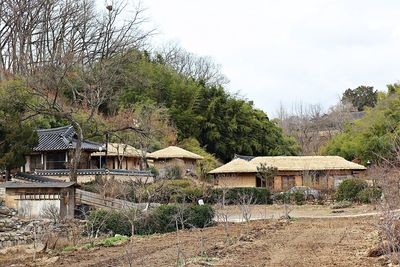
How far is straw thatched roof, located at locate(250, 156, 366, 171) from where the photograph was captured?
39.6m

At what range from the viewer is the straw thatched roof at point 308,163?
3956 centimetres

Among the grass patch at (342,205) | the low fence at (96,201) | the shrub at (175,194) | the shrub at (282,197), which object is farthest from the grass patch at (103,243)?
the shrub at (282,197)

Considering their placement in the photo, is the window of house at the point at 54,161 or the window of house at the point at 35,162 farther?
the window of house at the point at 35,162

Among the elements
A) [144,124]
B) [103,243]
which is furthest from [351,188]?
[103,243]

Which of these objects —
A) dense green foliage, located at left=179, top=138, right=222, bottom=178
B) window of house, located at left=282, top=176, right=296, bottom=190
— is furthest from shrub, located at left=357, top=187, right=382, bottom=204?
dense green foliage, located at left=179, top=138, right=222, bottom=178

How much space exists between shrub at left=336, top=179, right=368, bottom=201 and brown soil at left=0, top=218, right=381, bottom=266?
11479 mm

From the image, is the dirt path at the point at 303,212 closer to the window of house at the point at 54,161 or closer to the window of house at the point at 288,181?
the window of house at the point at 288,181

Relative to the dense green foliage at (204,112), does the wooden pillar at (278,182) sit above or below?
below

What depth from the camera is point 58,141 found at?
1332 inches

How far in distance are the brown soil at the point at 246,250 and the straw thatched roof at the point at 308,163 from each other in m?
18.5

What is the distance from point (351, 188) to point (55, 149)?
53.3ft

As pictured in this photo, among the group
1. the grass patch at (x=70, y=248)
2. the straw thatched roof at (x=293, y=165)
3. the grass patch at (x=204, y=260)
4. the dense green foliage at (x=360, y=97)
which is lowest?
the grass patch at (x=70, y=248)

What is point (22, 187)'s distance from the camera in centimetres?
2264

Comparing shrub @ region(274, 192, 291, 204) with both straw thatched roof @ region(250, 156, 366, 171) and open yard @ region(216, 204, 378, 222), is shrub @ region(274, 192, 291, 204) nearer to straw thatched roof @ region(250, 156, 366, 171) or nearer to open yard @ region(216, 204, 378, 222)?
open yard @ region(216, 204, 378, 222)
